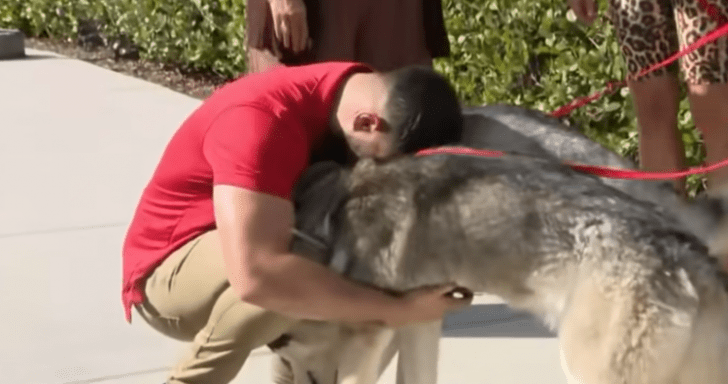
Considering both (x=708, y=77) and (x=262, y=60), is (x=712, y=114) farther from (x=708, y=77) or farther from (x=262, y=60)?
(x=262, y=60)

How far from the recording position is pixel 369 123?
300 cm

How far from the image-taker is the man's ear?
299cm

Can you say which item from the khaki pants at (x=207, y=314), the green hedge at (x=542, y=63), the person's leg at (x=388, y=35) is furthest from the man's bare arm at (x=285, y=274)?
the green hedge at (x=542, y=63)

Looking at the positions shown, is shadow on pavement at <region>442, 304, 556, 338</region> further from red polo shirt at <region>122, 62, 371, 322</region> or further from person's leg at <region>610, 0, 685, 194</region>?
red polo shirt at <region>122, 62, 371, 322</region>

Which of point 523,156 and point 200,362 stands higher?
point 523,156

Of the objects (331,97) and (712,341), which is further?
(331,97)

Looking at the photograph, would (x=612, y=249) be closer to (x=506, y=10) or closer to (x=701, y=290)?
(x=701, y=290)

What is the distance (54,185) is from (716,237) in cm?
508

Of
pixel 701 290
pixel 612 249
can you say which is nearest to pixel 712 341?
pixel 701 290

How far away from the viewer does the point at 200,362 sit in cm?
336

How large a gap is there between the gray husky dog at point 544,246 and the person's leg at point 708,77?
137cm

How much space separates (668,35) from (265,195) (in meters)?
2.05

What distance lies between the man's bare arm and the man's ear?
0.77 ft

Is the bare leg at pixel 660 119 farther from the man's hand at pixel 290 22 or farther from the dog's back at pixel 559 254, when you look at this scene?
the dog's back at pixel 559 254
